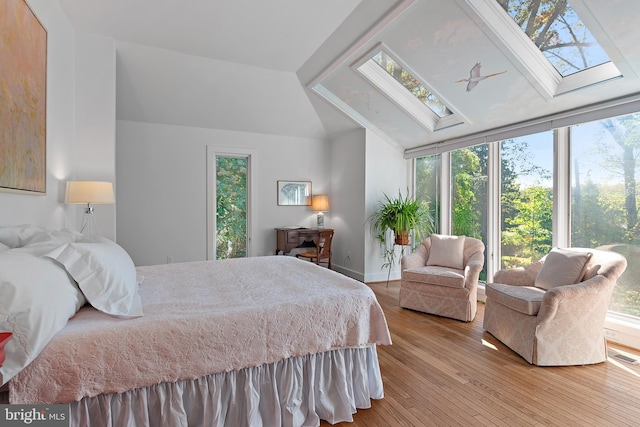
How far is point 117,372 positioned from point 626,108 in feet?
13.3

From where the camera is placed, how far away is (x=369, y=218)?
5016 millimetres

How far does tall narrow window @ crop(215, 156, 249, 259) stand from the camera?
5312mm

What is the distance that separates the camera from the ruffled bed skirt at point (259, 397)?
1.38 metres

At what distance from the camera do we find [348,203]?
17.8 ft

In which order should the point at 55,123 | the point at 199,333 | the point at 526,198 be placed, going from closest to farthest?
the point at 199,333, the point at 55,123, the point at 526,198

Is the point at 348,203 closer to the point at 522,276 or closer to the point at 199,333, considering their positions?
the point at 522,276

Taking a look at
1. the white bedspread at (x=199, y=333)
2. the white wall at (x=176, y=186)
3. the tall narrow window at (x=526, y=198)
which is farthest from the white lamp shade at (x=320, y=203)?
the white bedspread at (x=199, y=333)

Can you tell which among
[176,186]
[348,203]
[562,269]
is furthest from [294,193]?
[562,269]

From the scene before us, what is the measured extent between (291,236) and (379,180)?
172cm

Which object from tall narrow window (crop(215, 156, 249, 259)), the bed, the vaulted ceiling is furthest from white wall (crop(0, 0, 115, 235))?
tall narrow window (crop(215, 156, 249, 259))

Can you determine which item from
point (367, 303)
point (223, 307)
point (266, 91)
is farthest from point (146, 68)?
point (367, 303)

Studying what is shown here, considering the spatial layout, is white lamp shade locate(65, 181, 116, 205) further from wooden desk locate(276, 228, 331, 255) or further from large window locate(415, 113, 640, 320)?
large window locate(415, 113, 640, 320)

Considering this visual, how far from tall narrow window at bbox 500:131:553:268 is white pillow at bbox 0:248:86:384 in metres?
4.13

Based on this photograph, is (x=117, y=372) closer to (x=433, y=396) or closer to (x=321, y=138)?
(x=433, y=396)
